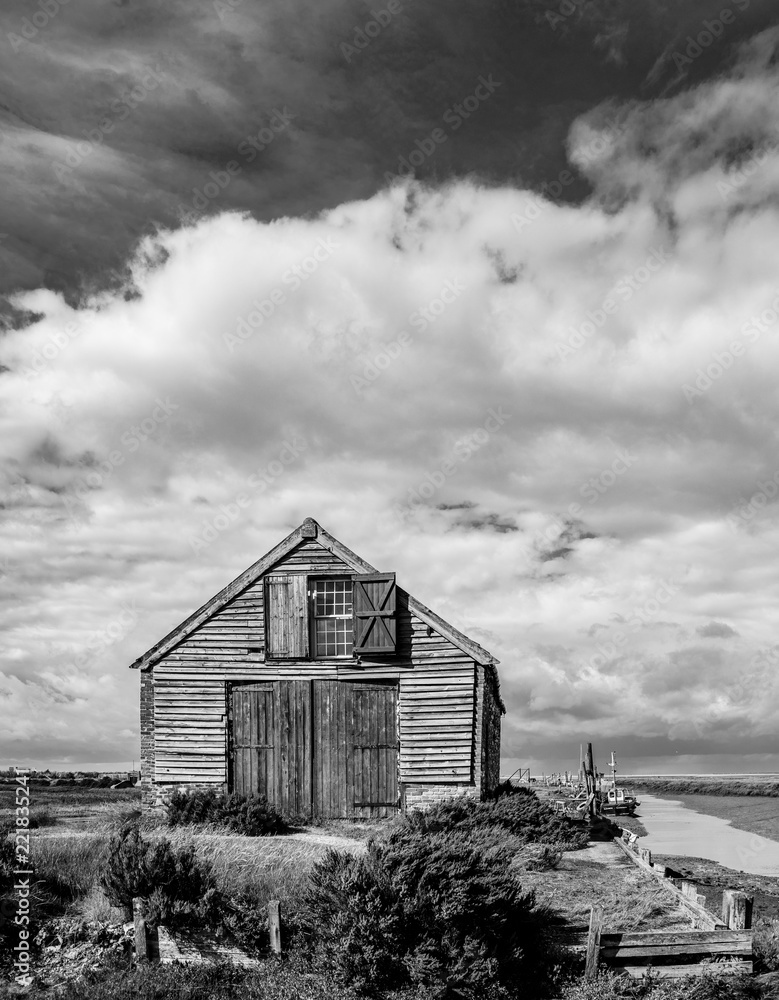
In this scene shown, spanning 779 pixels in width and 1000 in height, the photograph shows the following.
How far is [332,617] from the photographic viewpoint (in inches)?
945

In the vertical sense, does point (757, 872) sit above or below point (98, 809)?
below

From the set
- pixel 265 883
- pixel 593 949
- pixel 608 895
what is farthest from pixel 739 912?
pixel 265 883

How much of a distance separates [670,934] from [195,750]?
15.3m

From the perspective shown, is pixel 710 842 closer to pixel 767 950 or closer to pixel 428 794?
pixel 428 794

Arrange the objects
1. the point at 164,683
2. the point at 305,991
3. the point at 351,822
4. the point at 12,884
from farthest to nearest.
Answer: the point at 164,683
the point at 351,822
the point at 12,884
the point at 305,991

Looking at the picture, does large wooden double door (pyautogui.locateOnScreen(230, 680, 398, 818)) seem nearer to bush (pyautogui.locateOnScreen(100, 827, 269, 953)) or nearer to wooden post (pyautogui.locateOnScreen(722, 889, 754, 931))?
bush (pyautogui.locateOnScreen(100, 827, 269, 953))

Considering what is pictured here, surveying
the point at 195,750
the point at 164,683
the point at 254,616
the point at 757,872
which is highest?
the point at 254,616

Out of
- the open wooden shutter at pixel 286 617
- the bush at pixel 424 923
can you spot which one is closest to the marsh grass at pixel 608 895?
the bush at pixel 424 923

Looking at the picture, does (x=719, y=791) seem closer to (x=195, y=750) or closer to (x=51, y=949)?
(x=195, y=750)

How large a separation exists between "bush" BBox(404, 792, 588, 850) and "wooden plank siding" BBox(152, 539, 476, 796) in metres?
1.07

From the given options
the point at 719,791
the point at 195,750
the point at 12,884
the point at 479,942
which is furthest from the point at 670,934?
the point at 719,791

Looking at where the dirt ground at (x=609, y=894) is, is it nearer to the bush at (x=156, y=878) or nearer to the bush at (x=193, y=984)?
the bush at (x=193, y=984)

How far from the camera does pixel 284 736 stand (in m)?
23.8

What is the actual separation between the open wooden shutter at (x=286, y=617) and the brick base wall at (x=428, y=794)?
173 inches
